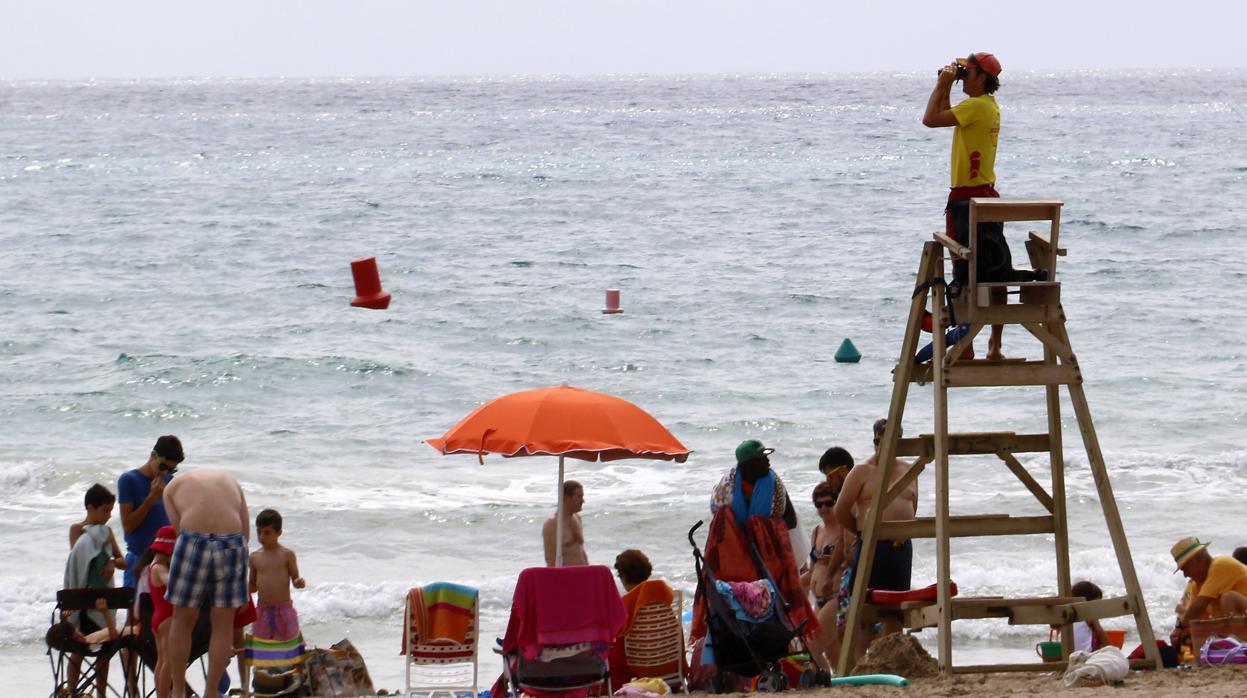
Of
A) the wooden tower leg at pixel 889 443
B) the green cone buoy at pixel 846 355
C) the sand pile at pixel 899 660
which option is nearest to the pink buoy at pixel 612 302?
the green cone buoy at pixel 846 355

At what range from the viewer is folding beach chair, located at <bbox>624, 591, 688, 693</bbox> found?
7.24 m

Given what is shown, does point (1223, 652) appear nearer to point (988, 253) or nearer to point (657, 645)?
point (988, 253)

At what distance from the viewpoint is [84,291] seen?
89.6 ft

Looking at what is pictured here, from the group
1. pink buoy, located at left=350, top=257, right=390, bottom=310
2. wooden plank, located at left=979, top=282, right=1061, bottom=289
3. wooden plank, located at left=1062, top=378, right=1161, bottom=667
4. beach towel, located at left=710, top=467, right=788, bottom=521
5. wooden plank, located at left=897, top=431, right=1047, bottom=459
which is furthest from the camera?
pink buoy, located at left=350, top=257, right=390, bottom=310

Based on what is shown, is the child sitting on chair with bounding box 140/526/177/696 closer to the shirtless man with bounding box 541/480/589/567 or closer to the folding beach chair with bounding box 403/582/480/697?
the folding beach chair with bounding box 403/582/480/697

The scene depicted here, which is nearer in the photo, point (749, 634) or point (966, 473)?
point (749, 634)

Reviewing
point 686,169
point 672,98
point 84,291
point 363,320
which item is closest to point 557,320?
point 363,320

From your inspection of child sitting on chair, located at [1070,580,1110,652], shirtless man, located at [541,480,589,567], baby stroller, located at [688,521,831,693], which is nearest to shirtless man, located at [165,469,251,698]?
shirtless man, located at [541,480,589,567]

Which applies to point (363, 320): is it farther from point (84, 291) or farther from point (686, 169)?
point (686, 169)

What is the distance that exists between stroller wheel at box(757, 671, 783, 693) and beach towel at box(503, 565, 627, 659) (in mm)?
678

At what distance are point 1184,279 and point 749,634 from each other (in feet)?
78.3

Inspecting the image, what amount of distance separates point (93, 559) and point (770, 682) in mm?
3522

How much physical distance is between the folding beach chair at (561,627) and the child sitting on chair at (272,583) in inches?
69.6

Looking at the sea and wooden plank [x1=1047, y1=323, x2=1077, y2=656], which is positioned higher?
wooden plank [x1=1047, y1=323, x2=1077, y2=656]
